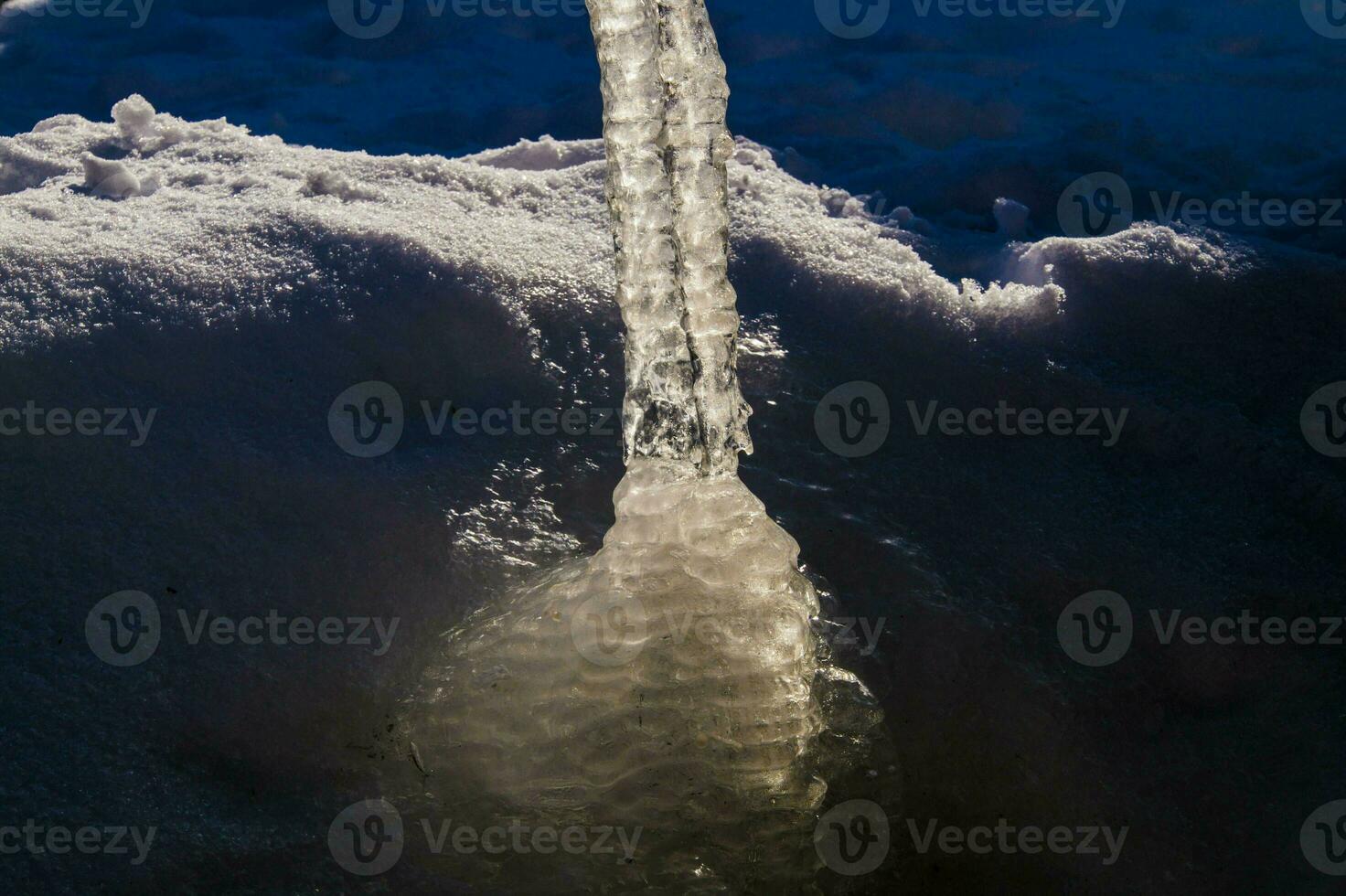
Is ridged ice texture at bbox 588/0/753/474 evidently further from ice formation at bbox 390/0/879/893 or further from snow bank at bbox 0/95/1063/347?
snow bank at bbox 0/95/1063/347

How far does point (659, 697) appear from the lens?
5.09 ft

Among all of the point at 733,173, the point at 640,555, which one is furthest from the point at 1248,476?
the point at 733,173

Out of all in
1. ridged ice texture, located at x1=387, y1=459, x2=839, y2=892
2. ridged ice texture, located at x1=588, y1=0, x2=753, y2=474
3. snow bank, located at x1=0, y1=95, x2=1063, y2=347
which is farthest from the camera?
snow bank, located at x1=0, y1=95, x2=1063, y2=347

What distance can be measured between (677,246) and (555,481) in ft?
1.57

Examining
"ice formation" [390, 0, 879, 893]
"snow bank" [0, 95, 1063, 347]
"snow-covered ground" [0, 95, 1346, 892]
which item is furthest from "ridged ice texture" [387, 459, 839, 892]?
"snow bank" [0, 95, 1063, 347]

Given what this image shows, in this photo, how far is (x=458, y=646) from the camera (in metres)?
1.68

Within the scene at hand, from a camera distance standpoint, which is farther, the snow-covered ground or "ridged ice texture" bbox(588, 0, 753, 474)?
"ridged ice texture" bbox(588, 0, 753, 474)

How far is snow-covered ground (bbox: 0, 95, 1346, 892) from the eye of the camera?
1.55m

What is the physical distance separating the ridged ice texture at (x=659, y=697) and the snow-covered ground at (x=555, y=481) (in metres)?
0.12

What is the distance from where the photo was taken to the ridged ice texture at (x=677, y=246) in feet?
5.52

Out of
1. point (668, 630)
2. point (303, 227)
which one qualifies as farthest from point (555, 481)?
point (303, 227)

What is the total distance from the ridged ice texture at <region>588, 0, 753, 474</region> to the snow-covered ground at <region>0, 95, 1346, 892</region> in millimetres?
281

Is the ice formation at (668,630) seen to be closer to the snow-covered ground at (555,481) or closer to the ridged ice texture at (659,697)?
the ridged ice texture at (659,697)

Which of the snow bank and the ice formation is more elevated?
the snow bank
